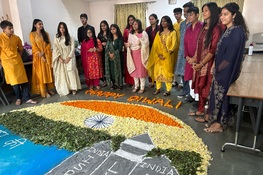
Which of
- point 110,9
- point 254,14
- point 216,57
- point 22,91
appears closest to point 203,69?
point 216,57

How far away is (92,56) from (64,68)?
0.61 meters

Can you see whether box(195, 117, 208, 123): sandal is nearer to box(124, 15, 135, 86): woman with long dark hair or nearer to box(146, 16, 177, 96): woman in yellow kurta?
box(146, 16, 177, 96): woman in yellow kurta

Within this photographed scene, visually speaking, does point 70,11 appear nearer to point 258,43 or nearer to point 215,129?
point 258,43

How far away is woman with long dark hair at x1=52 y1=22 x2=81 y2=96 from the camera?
152 inches

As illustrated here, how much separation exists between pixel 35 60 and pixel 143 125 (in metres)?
2.52

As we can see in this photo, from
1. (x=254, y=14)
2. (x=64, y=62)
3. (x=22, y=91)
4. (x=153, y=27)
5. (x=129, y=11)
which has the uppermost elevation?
(x=129, y=11)

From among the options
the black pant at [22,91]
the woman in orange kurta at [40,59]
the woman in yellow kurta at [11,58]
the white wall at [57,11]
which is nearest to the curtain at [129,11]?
the white wall at [57,11]

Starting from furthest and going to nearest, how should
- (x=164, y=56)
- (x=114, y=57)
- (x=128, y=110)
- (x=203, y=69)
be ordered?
1. (x=114, y=57)
2. (x=164, y=56)
3. (x=128, y=110)
4. (x=203, y=69)

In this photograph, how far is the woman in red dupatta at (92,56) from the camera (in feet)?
13.5

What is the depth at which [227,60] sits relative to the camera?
216cm

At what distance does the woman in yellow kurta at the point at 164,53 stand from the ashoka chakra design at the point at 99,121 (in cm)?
134

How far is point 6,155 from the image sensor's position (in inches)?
83.0

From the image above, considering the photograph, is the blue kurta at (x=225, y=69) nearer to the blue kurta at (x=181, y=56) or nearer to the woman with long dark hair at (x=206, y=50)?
the woman with long dark hair at (x=206, y=50)

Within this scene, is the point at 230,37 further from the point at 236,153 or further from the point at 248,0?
the point at 248,0
